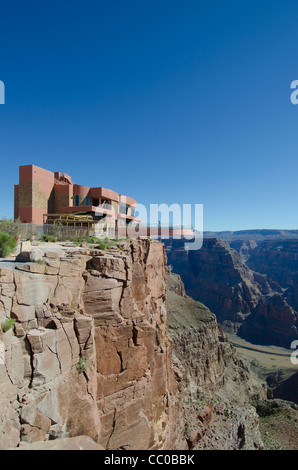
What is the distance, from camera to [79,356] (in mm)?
8344

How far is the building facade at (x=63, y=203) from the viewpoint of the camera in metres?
23.3

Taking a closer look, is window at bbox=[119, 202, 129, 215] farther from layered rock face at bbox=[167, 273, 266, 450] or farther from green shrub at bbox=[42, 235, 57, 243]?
layered rock face at bbox=[167, 273, 266, 450]

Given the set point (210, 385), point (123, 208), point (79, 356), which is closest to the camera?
point (79, 356)

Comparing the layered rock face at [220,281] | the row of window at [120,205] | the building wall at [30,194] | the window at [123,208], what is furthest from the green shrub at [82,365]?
the layered rock face at [220,281]

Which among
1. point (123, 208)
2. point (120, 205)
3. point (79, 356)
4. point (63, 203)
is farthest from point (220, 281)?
point (79, 356)

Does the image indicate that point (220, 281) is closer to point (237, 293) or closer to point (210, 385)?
point (237, 293)

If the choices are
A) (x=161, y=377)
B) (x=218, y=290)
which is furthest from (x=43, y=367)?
(x=218, y=290)

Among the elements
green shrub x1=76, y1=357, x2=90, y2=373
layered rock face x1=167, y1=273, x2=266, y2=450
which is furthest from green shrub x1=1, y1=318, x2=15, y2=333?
layered rock face x1=167, y1=273, x2=266, y2=450

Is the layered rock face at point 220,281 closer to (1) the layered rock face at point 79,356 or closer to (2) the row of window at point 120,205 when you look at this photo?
(2) the row of window at point 120,205

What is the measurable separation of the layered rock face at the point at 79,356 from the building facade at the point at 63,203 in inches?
452

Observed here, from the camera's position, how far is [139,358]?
10664 millimetres

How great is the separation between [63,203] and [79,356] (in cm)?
2027

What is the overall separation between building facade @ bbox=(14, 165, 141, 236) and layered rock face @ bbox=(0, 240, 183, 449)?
11.5 metres

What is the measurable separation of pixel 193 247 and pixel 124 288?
418ft
